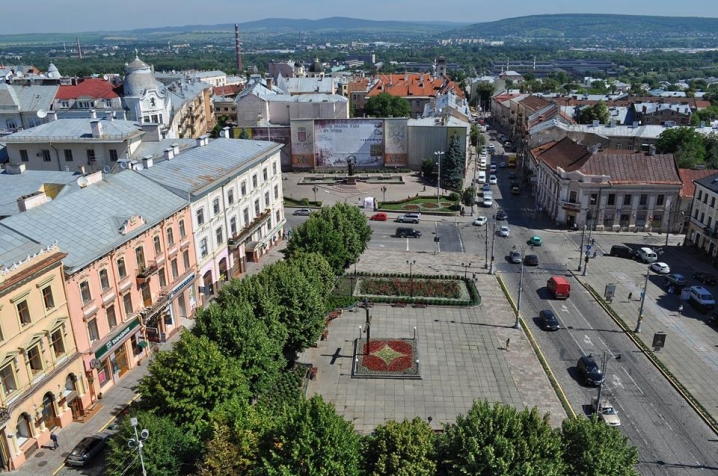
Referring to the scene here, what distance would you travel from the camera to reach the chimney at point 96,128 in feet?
213

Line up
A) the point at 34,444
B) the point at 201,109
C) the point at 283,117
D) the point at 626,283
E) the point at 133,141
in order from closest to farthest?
1. the point at 34,444
2. the point at 626,283
3. the point at 133,141
4. the point at 283,117
5. the point at 201,109

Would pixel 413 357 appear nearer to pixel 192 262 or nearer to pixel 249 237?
pixel 192 262

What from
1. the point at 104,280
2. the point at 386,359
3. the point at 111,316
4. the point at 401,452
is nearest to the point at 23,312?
the point at 104,280

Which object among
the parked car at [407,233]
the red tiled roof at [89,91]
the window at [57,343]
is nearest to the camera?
the window at [57,343]

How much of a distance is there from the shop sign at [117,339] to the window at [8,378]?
6.63m

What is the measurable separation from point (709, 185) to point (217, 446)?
2614 inches

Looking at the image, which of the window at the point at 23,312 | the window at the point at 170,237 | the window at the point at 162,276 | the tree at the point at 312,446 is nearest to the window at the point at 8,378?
the window at the point at 23,312

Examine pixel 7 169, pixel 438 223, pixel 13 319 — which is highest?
pixel 7 169

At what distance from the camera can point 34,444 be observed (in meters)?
34.7

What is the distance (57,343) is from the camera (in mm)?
35656

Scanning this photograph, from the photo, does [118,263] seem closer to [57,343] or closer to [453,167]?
[57,343]

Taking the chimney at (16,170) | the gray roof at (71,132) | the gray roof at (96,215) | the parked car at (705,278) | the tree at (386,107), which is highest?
the gray roof at (71,132)

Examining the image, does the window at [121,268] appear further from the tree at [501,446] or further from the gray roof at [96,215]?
the tree at [501,446]

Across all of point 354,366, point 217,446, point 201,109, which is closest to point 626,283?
point 354,366
